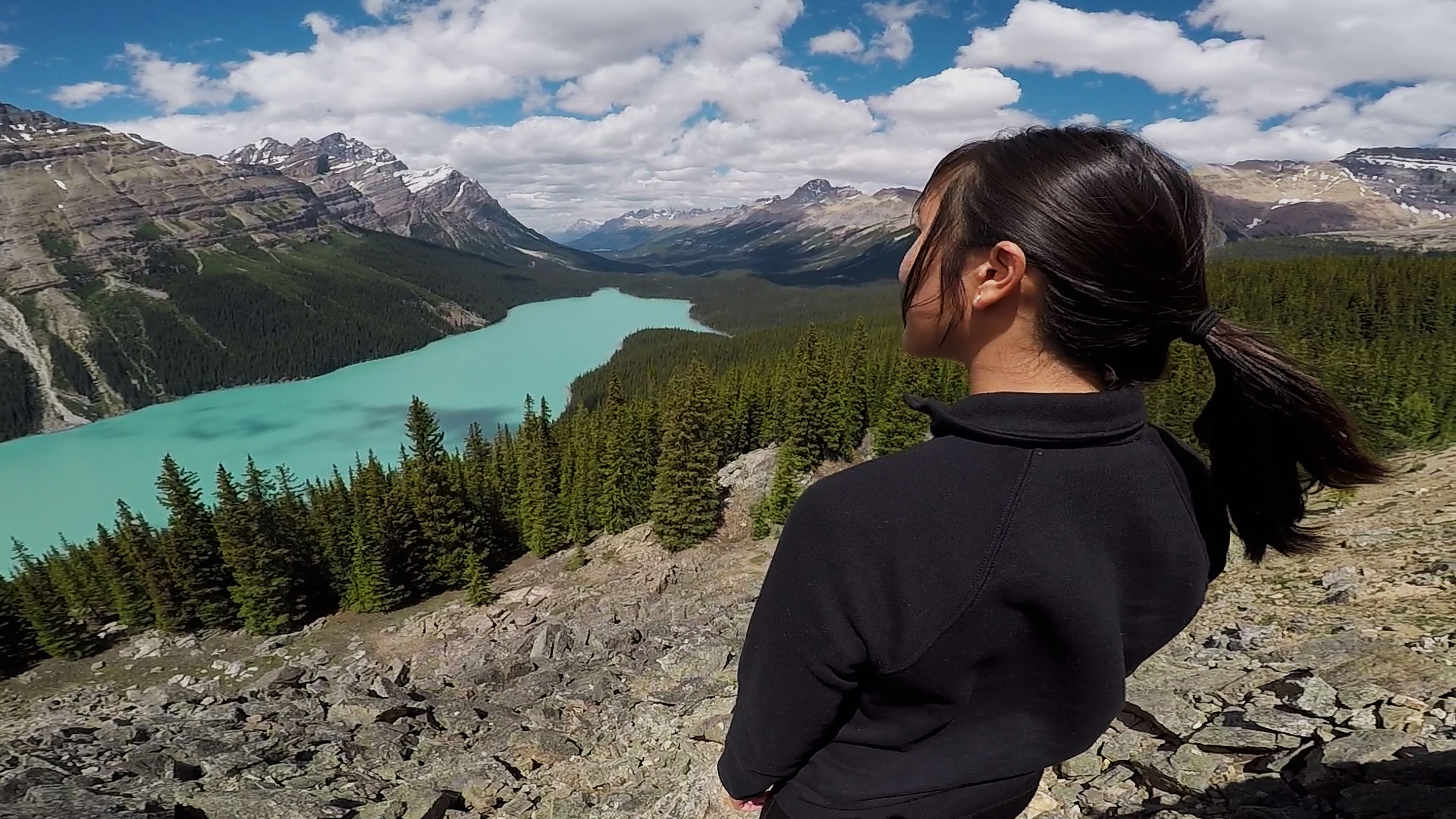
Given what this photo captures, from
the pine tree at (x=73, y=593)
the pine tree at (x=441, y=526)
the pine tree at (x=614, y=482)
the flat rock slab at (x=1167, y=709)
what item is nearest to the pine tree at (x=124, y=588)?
the pine tree at (x=73, y=593)

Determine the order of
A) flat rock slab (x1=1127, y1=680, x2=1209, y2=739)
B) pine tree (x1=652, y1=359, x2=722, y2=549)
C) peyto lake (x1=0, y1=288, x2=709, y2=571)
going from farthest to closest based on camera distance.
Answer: peyto lake (x1=0, y1=288, x2=709, y2=571) < pine tree (x1=652, y1=359, x2=722, y2=549) < flat rock slab (x1=1127, y1=680, x2=1209, y2=739)

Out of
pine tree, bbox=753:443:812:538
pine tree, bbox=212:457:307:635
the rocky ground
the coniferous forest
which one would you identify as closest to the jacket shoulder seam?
the rocky ground

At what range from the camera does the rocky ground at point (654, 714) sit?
6.73m

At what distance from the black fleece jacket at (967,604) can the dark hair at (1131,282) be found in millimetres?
163

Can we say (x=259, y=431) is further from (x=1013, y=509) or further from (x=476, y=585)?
(x=1013, y=509)

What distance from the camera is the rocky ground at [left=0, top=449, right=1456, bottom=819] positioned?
6.73 meters

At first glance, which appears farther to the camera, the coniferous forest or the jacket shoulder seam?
the coniferous forest

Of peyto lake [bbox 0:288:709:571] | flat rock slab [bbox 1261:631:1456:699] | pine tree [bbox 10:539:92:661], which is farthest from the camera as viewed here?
peyto lake [bbox 0:288:709:571]

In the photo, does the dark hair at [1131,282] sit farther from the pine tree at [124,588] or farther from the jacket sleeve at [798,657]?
the pine tree at [124,588]

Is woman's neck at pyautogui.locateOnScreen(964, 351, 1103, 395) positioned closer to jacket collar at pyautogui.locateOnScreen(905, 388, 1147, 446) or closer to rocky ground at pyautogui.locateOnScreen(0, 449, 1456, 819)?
jacket collar at pyautogui.locateOnScreen(905, 388, 1147, 446)

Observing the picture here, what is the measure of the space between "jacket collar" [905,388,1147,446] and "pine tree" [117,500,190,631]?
46.8m

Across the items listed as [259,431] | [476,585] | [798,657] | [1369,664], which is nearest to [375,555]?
[476,585]

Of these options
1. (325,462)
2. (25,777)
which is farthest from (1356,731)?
(325,462)

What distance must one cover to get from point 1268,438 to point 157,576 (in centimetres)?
4825
